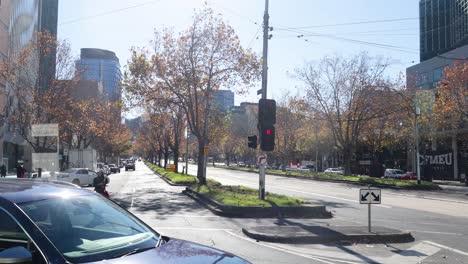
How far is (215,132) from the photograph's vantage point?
49031mm

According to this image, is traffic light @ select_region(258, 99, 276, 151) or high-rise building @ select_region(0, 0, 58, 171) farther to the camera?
high-rise building @ select_region(0, 0, 58, 171)

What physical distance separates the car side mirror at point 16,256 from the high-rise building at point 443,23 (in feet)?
149

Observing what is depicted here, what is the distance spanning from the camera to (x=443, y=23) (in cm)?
4659

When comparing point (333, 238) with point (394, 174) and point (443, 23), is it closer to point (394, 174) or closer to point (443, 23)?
point (443, 23)

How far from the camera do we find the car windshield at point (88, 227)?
12.1ft

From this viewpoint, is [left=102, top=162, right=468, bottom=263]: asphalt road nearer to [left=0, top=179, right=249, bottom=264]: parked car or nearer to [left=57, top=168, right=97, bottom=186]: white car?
[left=0, top=179, right=249, bottom=264]: parked car

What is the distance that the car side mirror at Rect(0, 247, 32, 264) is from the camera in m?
3.15

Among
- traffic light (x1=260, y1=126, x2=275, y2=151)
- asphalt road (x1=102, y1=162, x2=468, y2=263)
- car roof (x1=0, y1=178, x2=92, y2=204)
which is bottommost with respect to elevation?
asphalt road (x1=102, y1=162, x2=468, y2=263)

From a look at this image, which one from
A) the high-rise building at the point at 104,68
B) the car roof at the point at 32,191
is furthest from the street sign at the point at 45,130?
the high-rise building at the point at 104,68

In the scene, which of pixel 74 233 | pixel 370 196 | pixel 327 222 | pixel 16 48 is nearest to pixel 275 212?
pixel 327 222

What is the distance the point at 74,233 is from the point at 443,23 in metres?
49.1

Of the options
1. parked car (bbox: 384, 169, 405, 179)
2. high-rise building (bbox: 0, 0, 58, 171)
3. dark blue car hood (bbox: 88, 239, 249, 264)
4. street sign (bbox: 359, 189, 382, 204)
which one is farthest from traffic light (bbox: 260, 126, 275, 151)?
parked car (bbox: 384, 169, 405, 179)

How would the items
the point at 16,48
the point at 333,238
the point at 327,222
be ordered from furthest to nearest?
1. the point at 16,48
2. the point at 327,222
3. the point at 333,238

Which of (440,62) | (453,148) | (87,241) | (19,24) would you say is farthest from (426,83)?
(87,241)
